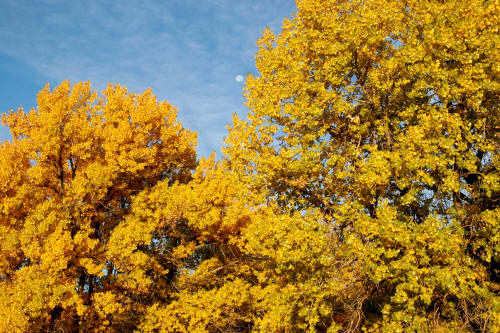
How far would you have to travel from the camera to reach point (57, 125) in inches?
689

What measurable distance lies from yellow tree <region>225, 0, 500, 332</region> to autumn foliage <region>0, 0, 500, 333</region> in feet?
0.25

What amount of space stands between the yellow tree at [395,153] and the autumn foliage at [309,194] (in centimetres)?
8

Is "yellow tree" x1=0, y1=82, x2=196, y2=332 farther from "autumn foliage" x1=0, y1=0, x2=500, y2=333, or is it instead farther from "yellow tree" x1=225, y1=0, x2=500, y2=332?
"yellow tree" x1=225, y1=0, x2=500, y2=332

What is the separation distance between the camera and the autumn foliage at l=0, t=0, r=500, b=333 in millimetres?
9836

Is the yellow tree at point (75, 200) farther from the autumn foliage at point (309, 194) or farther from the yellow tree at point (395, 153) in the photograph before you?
the yellow tree at point (395, 153)

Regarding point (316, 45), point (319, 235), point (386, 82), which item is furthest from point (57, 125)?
point (386, 82)

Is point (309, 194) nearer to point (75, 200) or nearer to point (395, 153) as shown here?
point (395, 153)

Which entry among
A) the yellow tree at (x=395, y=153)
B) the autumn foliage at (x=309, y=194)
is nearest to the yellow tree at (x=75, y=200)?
the autumn foliage at (x=309, y=194)

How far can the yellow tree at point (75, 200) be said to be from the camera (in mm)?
14203

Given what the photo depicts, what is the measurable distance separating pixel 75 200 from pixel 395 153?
609 inches

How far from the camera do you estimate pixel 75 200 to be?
686 inches

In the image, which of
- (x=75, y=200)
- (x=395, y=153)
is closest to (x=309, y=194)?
(x=395, y=153)

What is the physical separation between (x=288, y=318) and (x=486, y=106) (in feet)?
31.2

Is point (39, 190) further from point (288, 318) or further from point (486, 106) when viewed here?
point (486, 106)
